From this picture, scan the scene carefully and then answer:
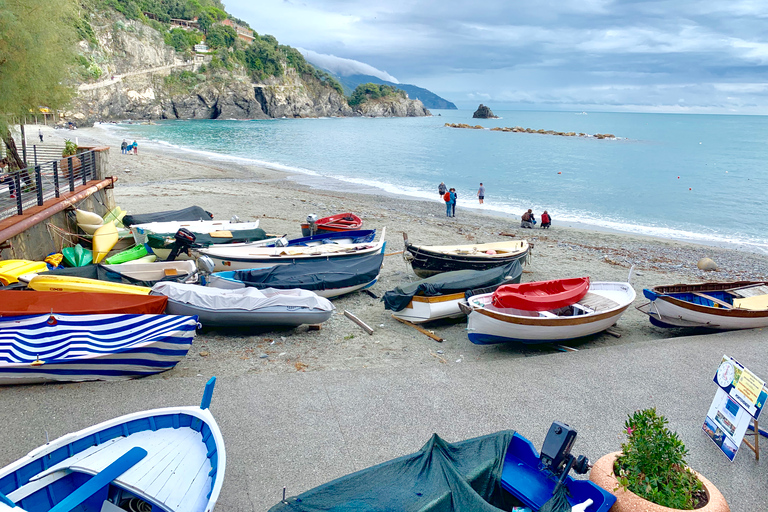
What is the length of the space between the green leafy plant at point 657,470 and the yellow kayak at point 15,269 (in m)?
10.8

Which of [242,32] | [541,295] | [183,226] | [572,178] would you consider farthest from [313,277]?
[242,32]

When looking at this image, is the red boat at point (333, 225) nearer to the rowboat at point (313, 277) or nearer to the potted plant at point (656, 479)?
the rowboat at point (313, 277)

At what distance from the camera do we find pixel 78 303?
27.8 feet

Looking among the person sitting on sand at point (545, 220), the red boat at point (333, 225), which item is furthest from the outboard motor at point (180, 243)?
the person sitting on sand at point (545, 220)

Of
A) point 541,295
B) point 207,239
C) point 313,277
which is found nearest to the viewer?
point 541,295

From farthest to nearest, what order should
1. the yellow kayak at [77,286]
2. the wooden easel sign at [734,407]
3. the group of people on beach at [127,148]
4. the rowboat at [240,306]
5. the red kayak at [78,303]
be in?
1. the group of people on beach at [127,148]
2. the yellow kayak at [77,286]
3. the rowboat at [240,306]
4. the red kayak at [78,303]
5. the wooden easel sign at [734,407]

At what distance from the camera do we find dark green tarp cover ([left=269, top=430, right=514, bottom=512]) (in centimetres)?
387

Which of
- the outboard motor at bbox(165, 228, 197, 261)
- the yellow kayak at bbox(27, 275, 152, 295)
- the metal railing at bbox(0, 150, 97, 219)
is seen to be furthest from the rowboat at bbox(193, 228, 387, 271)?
the metal railing at bbox(0, 150, 97, 219)

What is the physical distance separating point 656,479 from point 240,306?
291 inches

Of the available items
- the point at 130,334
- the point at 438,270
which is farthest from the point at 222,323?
the point at 438,270

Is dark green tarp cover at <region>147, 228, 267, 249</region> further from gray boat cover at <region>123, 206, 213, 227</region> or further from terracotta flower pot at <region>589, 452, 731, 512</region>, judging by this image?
terracotta flower pot at <region>589, 452, 731, 512</region>

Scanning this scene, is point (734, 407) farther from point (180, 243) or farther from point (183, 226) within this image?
point (183, 226)

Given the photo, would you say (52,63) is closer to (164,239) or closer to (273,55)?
(164,239)

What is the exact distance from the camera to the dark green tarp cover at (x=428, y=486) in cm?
387
